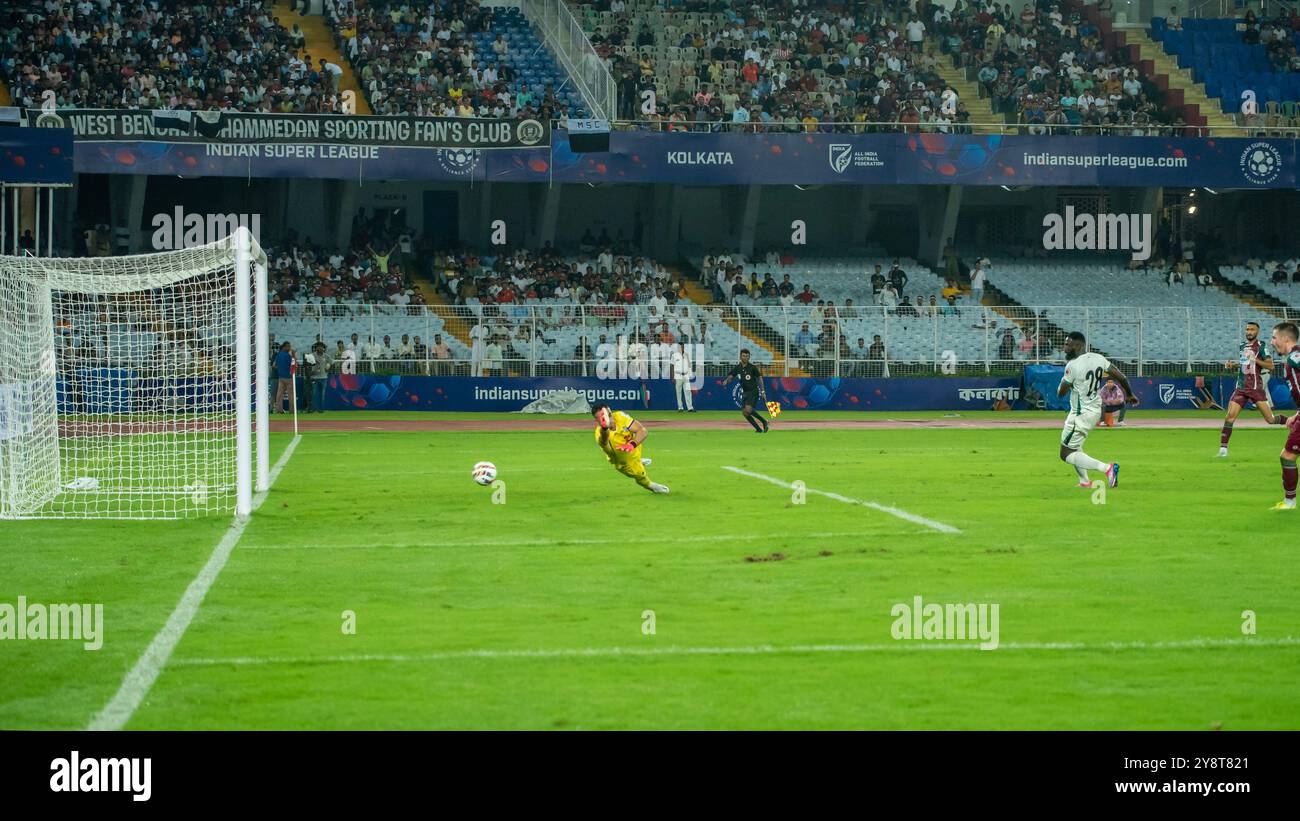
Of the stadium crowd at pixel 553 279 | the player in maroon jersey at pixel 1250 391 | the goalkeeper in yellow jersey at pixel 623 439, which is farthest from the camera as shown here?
the stadium crowd at pixel 553 279

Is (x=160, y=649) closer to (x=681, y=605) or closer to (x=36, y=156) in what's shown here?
(x=681, y=605)

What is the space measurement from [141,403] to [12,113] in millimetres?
13282

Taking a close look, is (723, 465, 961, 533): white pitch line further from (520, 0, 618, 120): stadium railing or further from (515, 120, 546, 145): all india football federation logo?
(520, 0, 618, 120): stadium railing

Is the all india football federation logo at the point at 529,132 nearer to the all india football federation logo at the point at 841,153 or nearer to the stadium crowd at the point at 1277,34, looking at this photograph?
the all india football federation logo at the point at 841,153

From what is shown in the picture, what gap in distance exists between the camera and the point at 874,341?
42312 millimetres

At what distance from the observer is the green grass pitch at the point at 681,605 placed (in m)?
7.77

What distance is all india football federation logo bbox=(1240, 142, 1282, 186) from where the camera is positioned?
47.4 m

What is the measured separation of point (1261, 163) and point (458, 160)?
24.9 meters

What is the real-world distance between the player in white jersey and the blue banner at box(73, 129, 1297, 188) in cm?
2780

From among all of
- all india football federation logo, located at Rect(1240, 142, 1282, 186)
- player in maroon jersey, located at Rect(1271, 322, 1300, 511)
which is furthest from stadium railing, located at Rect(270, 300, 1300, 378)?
player in maroon jersey, located at Rect(1271, 322, 1300, 511)

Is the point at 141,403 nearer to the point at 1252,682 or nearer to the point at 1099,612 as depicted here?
the point at 1099,612

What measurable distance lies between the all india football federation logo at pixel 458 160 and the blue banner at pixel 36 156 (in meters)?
16.7

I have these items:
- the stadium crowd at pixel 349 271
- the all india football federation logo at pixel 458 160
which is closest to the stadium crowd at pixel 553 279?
the stadium crowd at pixel 349 271
